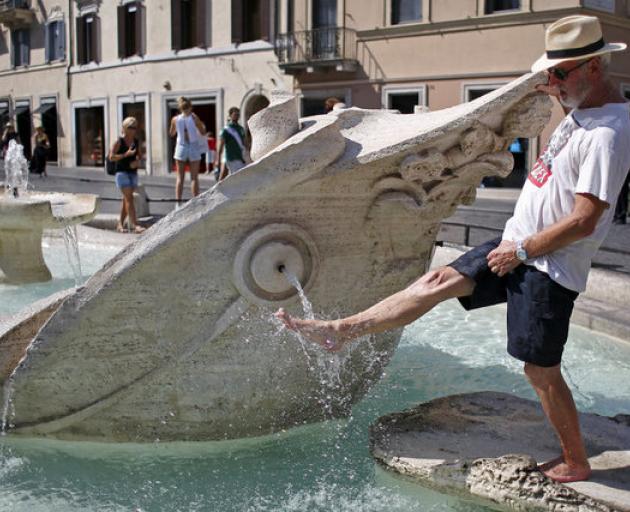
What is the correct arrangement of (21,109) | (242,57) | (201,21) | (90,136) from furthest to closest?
1. (21,109)
2. (90,136)
3. (201,21)
4. (242,57)

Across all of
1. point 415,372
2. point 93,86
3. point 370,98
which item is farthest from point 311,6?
point 415,372

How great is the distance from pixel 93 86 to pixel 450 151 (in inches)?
1169

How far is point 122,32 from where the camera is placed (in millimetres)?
29125

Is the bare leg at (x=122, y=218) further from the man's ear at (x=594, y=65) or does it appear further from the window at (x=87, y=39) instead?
the window at (x=87, y=39)

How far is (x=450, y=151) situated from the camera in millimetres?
3068

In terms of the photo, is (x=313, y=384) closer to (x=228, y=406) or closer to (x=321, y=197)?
(x=228, y=406)

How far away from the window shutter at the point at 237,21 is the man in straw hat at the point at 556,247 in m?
23.4

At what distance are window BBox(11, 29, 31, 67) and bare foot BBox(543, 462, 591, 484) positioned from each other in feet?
116

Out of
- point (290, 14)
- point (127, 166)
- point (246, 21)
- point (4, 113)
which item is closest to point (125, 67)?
point (246, 21)

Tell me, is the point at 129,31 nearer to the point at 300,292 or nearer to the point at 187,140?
the point at 187,140

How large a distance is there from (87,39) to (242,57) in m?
8.97

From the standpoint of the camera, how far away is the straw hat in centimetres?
244

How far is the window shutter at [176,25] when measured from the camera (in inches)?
1045

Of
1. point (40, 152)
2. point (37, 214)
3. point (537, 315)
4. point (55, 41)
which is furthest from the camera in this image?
point (55, 41)
